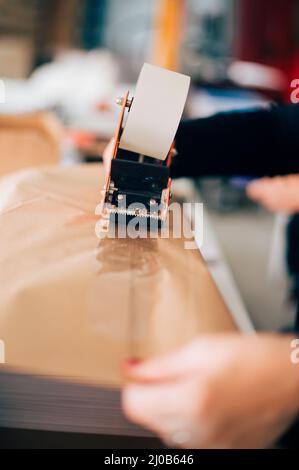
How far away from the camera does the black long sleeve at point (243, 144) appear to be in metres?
0.64

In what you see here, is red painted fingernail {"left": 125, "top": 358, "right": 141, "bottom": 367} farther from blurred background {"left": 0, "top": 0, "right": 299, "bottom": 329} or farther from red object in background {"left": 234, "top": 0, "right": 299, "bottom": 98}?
red object in background {"left": 234, "top": 0, "right": 299, "bottom": 98}

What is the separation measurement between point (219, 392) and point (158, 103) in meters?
0.25

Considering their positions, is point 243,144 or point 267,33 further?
point 267,33

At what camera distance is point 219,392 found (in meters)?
0.28

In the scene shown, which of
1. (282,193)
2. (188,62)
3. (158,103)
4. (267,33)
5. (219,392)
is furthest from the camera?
(267,33)

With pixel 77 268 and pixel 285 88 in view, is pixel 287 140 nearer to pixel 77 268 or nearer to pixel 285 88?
pixel 77 268

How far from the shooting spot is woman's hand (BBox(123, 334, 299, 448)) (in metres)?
0.28

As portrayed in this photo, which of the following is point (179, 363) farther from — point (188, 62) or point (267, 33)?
point (267, 33)

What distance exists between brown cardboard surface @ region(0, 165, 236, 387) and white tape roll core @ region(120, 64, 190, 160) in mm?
110

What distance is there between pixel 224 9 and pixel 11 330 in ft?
10.6

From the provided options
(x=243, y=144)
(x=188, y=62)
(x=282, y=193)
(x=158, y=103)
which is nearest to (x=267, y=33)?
(x=188, y=62)

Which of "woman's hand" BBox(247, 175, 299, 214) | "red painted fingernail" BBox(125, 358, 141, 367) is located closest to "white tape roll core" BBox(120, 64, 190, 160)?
"red painted fingernail" BBox(125, 358, 141, 367)

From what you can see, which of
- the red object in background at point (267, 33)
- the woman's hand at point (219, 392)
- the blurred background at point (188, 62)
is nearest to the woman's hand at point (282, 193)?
the blurred background at point (188, 62)

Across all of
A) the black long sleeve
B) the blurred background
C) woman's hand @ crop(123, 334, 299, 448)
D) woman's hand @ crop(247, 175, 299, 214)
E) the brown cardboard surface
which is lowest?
woman's hand @ crop(123, 334, 299, 448)
